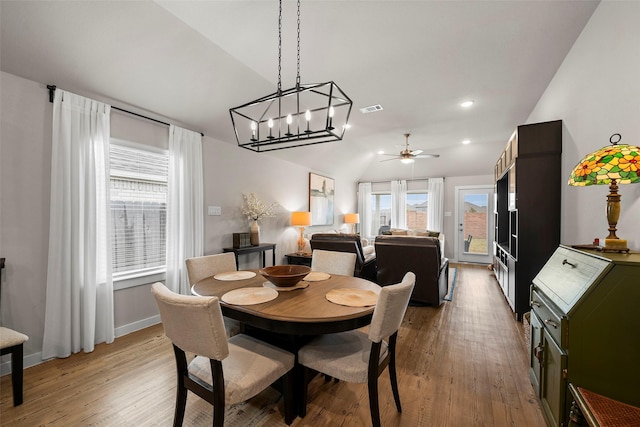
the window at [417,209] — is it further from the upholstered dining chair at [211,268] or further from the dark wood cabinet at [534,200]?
the upholstered dining chair at [211,268]

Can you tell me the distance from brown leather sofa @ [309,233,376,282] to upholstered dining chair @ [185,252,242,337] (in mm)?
1806

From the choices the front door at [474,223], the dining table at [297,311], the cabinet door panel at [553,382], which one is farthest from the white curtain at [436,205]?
the cabinet door panel at [553,382]

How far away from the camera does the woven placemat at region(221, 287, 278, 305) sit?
169 centimetres

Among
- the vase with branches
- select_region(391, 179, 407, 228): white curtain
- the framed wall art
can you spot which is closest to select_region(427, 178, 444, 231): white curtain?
select_region(391, 179, 407, 228): white curtain

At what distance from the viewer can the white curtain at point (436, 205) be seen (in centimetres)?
763

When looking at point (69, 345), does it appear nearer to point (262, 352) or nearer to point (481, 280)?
point (262, 352)

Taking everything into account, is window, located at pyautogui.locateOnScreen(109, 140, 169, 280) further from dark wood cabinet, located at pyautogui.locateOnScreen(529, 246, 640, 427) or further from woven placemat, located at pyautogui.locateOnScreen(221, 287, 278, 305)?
dark wood cabinet, located at pyautogui.locateOnScreen(529, 246, 640, 427)

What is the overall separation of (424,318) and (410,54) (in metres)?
3.11

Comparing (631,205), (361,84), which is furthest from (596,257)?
(361,84)

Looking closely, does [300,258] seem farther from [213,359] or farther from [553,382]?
[553,382]

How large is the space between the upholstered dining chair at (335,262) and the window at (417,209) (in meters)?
5.94

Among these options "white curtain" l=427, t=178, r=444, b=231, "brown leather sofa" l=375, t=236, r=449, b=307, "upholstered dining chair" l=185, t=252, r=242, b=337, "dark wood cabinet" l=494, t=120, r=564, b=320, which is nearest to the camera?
"upholstered dining chair" l=185, t=252, r=242, b=337

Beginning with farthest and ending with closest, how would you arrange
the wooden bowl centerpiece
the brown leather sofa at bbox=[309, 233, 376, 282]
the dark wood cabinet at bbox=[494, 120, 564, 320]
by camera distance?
1. the brown leather sofa at bbox=[309, 233, 376, 282]
2. the dark wood cabinet at bbox=[494, 120, 564, 320]
3. the wooden bowl centerpiece

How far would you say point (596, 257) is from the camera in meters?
1.35
